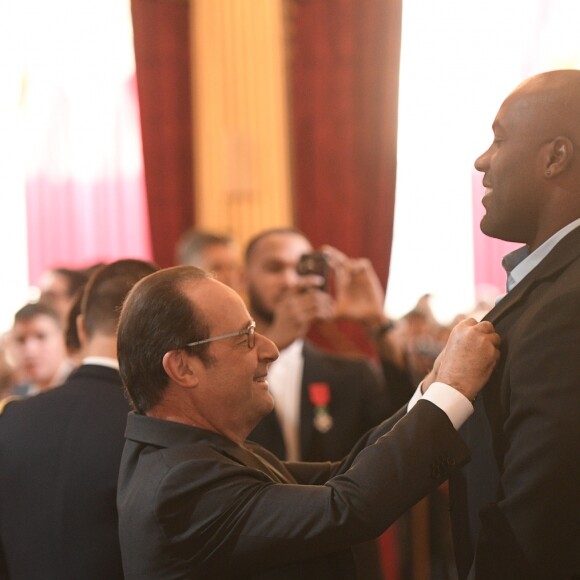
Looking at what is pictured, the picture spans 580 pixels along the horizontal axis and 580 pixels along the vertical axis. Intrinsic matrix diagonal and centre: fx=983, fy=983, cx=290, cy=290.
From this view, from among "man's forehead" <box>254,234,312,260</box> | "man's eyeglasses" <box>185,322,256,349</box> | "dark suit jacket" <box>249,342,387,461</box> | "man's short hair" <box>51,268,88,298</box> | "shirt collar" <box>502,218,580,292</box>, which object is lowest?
"dark suit jacket" <box>249,342,387,461</box>

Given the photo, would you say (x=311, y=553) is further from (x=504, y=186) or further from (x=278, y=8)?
(x=278, y=8)

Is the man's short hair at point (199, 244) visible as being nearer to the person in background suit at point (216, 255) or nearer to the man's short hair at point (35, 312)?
the person in background suit at point (216, 255)

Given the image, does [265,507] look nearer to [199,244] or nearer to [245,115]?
[199,244]

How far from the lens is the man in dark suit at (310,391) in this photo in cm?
326

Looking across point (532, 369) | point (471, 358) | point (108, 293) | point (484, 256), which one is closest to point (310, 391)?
point (108, 293)

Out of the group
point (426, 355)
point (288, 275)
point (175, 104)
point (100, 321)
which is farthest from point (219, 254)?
point (175, 104)

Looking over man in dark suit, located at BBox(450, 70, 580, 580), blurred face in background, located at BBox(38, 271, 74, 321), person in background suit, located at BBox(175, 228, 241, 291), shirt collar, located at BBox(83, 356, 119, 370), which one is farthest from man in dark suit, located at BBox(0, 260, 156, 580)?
blurred face in background, located at BBox(38, 271, 74, 321)

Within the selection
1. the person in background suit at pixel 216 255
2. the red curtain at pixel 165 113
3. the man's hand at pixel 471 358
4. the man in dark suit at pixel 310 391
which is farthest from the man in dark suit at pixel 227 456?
the red curtain at pixel 165 113

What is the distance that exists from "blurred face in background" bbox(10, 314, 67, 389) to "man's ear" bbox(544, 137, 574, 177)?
2.79 metres

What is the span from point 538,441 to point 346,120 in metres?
4.57

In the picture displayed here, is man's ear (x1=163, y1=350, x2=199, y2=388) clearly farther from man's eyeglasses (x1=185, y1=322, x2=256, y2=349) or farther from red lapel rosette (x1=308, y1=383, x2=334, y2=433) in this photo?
red lapel rosette (x1=308, y1=383, x2=334, y2=433)

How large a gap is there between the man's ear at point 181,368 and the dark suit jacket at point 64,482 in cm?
50

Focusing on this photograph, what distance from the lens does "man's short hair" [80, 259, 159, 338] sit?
243 cm

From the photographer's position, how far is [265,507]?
5.34 feet
